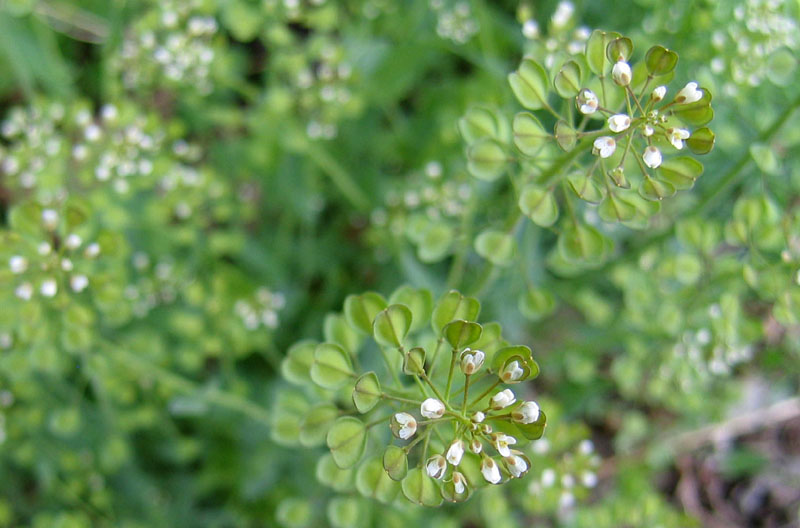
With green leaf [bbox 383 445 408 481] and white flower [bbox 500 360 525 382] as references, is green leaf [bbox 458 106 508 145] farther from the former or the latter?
green leaf [bbox 383 445 408 481]

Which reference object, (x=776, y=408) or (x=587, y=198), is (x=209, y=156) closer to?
(x=587, y=198)

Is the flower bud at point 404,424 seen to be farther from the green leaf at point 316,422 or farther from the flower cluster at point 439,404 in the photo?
the green leaf at point 316,422

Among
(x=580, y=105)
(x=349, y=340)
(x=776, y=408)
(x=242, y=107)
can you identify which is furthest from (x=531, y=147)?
(x=776, y=408)

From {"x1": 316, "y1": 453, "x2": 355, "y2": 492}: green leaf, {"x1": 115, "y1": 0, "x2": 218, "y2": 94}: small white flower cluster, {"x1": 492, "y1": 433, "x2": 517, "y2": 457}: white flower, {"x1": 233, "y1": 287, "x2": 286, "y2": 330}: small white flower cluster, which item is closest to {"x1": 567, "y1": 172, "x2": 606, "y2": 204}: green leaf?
{"x1": 492, "y1": 433, "x2": 517, "y2": 457}: white flower

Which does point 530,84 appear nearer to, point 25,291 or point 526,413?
point 526,413

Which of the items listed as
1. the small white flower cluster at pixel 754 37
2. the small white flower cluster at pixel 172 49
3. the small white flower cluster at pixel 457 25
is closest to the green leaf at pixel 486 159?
the small white flower cluster at pixel 754 37

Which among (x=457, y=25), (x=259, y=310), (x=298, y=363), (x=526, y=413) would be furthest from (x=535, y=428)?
(x=457, y=25)
